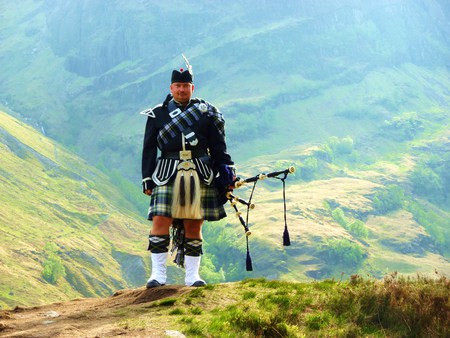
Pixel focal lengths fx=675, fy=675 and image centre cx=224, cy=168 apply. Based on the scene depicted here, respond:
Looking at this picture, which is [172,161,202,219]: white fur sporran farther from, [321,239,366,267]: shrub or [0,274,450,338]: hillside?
[321,239,366,267]: shrub

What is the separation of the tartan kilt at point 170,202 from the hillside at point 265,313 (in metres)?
1.25

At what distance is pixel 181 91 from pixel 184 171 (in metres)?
1.44

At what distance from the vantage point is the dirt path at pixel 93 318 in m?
8.37

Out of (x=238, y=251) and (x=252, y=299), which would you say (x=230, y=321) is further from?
(x=238, y=251)

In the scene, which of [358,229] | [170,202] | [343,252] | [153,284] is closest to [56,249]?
[343,252]

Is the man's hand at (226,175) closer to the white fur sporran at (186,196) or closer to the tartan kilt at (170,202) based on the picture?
the tartan kilt at (170,202)

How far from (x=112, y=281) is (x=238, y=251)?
38485 mm

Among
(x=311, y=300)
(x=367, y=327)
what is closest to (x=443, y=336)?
(x=367, y=327)

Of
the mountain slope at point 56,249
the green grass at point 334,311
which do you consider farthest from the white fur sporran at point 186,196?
the mountain slope at point 56,249

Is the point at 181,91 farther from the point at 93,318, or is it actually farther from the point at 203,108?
the point at 93,318

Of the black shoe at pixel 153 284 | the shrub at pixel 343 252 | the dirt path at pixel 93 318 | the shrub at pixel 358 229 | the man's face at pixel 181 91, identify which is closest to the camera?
the dirt path at pixel 93 318

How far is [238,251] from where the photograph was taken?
602 feet

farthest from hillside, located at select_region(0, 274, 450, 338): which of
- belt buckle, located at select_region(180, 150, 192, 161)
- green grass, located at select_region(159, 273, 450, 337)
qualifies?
belt buckle, located at select_region(180, 150, 192, 161)

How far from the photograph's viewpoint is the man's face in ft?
38.4
